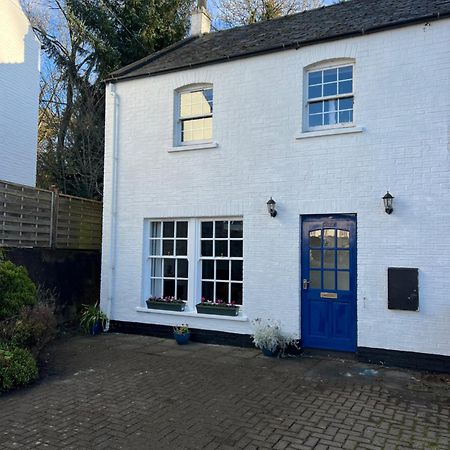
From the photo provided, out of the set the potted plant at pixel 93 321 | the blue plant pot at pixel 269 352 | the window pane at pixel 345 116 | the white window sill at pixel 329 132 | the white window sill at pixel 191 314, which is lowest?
the blue plant pot at pixel 269 352

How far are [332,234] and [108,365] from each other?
15.3ft

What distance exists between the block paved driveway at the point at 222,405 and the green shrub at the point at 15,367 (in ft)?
0.53

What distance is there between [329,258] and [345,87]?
3269 mm

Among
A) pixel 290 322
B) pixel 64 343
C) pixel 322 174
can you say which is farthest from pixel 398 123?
pixel 64 343

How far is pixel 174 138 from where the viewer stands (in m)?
10.3

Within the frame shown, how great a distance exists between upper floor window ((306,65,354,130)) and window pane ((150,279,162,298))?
4.84 meters

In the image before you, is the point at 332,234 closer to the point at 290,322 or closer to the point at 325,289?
the point at 325,289

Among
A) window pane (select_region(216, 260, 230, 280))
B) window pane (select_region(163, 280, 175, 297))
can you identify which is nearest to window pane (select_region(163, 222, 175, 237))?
window pane (select_region(163, 280, 175, 297))

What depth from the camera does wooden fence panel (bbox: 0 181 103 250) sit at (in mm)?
9969

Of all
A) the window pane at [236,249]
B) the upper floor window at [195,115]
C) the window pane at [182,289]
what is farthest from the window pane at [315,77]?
the window pane at [182,289]

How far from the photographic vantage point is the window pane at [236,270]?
943 centimetres

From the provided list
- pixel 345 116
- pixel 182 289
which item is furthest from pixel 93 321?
pixel 345 116

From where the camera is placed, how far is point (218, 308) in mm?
9406

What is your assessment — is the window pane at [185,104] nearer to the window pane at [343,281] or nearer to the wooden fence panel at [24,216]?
the wooden fence panel at [24,216]
